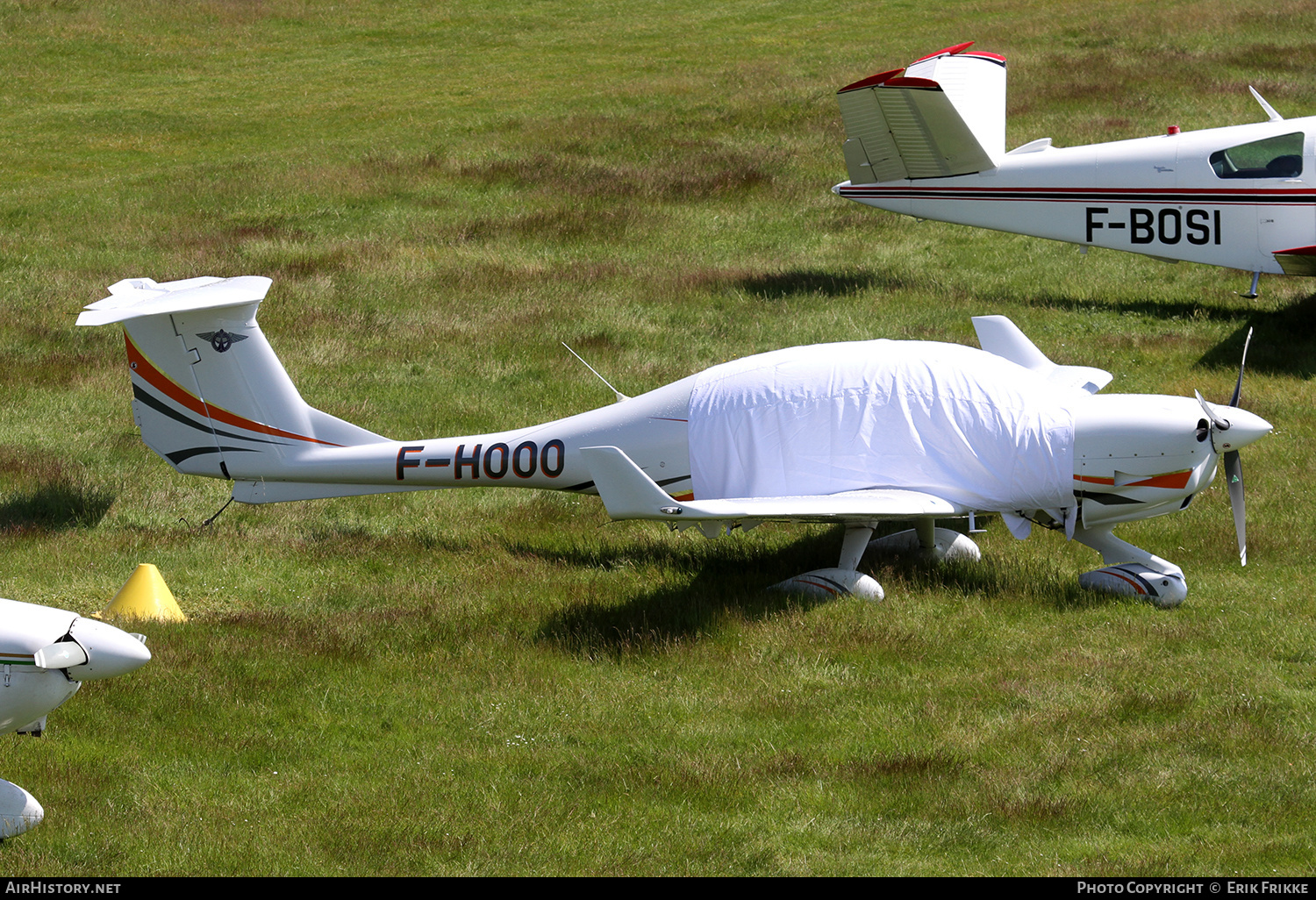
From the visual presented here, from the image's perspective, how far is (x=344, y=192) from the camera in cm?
2370

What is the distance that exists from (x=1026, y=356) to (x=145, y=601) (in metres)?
8.00

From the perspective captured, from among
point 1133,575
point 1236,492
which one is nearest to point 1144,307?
point 1236,492

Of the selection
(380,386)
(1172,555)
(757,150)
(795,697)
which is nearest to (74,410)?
(380,386)

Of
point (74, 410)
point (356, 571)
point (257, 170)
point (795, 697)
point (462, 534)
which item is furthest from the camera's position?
point (257, 170)

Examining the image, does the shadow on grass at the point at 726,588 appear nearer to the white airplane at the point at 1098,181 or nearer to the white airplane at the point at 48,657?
the white airplane at the point at 48,657

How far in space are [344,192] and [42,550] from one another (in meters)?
14.0

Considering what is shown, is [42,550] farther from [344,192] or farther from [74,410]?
[344,192]

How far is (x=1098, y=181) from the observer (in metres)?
17.8

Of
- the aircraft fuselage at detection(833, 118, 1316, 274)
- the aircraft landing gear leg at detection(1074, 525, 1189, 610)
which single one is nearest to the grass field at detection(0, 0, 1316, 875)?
the aircraft landing gear leg at detection(1074, 525, 1189, 610)

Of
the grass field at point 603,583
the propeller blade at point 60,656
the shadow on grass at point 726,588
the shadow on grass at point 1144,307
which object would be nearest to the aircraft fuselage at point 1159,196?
the shadow on grass at point 1144,307

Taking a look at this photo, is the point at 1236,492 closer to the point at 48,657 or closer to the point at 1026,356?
the point at 1026,356

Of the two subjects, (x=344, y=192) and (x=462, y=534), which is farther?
(x=344, y=192)

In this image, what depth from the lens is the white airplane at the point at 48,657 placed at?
5680 millimetres

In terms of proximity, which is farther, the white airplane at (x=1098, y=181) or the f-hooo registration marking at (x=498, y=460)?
the white airplane at (x=1098, y=181)
